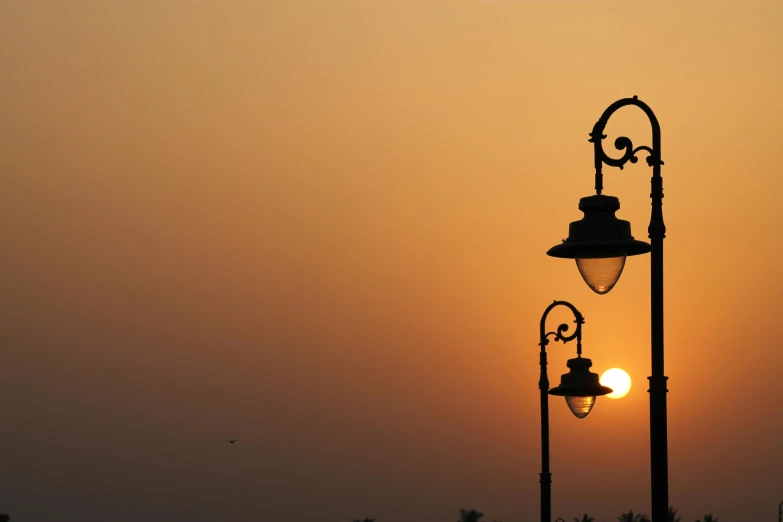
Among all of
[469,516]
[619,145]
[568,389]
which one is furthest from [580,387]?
[469,516]

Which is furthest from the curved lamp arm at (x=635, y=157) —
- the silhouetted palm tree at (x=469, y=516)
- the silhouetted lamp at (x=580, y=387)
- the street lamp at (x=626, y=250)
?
the silhouetted palm tree at (x=469, y=516)

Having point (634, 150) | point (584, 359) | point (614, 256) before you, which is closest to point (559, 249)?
point (614, 256)

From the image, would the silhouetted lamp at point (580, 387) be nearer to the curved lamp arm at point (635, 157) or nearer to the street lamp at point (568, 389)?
the street lamp at point (568, 389)

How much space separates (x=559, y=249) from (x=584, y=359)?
8.62 m

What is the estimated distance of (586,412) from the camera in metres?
20.8

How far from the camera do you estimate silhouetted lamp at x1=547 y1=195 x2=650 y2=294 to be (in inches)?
483

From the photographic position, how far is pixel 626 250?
40.4ft

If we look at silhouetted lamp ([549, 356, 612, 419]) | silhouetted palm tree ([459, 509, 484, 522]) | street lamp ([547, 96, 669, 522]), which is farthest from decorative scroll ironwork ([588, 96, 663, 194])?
silhouetted palm tree ([459, 509, 484, 522])

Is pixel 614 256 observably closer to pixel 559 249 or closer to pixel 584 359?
pixel 559 249

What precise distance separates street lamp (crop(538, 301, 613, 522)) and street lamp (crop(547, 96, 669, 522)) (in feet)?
26.6

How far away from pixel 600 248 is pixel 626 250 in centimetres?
26

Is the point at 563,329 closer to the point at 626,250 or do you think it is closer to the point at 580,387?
the point at 580,387

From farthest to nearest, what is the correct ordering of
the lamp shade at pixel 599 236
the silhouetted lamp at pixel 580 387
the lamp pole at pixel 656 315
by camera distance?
the silhouetted lamp at pixel 580 387
the lamp shade at pixel 599 236
the lamp pole at pixel 656 315

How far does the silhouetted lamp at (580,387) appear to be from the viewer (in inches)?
806
